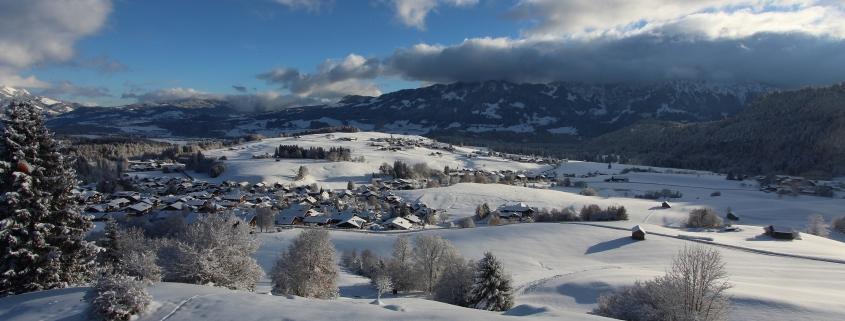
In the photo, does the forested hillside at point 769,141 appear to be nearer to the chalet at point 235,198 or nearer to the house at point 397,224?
the house at point 397,224

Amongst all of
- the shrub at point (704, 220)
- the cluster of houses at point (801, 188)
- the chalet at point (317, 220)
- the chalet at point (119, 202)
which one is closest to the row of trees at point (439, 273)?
the chalet at point (317, 220)

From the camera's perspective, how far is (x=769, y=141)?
122 meters

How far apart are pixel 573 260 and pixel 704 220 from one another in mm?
24446

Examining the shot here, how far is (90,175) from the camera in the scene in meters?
96.9

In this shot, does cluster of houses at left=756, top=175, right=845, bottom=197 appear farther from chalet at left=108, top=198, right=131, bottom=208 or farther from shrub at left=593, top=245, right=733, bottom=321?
chalet at left=108, top=198, right=131, bottom=208

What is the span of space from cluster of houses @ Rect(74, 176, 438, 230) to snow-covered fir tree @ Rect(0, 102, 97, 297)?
105ft

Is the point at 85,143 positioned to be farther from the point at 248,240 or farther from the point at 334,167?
the point at 248,240

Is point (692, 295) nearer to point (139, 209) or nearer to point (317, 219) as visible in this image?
point (317, 219)

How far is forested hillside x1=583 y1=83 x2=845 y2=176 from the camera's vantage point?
10444 cm

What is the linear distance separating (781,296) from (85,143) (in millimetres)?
194878

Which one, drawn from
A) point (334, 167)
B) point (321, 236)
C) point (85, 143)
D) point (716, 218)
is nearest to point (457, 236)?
point (321, 236)

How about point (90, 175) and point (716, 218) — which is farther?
point (90, 175)

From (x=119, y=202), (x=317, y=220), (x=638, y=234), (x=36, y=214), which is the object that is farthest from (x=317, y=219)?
(x=36, y=214)

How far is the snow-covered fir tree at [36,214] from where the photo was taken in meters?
14.1
